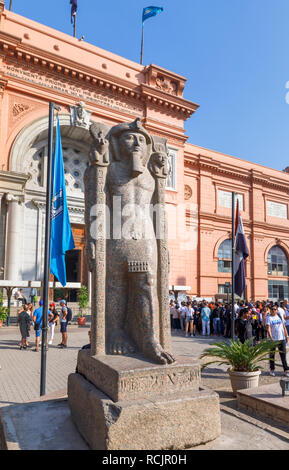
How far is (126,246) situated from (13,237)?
54.0 ft

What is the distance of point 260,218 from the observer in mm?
32500

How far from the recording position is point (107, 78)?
2222 centimetres

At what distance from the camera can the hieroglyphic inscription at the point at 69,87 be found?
65.2 ft

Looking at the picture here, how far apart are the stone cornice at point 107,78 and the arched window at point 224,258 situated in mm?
11274

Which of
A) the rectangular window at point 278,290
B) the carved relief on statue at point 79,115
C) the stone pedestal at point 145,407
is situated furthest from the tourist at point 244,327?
the rectangular window at point 278,290

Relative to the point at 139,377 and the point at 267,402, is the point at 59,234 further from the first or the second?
the point at 267,402

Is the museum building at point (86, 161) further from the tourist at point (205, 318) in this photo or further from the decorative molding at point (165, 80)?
the tourist at point (205, 318)

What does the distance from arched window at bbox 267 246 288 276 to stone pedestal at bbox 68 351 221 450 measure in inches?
1229

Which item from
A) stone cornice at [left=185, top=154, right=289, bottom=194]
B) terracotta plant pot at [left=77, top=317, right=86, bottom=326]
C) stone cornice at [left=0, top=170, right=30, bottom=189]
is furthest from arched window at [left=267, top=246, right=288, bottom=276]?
stone cornice at [left=0, top=170, right=30, bottom=189]

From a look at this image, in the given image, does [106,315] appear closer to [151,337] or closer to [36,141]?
[151,337]

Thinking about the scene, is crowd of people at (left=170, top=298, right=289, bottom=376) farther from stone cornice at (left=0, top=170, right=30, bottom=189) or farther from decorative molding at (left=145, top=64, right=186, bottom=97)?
decorative molding at (left=145, top=64, right=186, bottom=97)

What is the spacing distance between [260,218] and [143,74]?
16877 mm

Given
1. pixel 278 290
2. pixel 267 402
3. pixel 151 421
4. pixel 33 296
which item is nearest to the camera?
pixel 151 421

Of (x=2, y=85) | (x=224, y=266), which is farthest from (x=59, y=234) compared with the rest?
(x=224, y=266)
